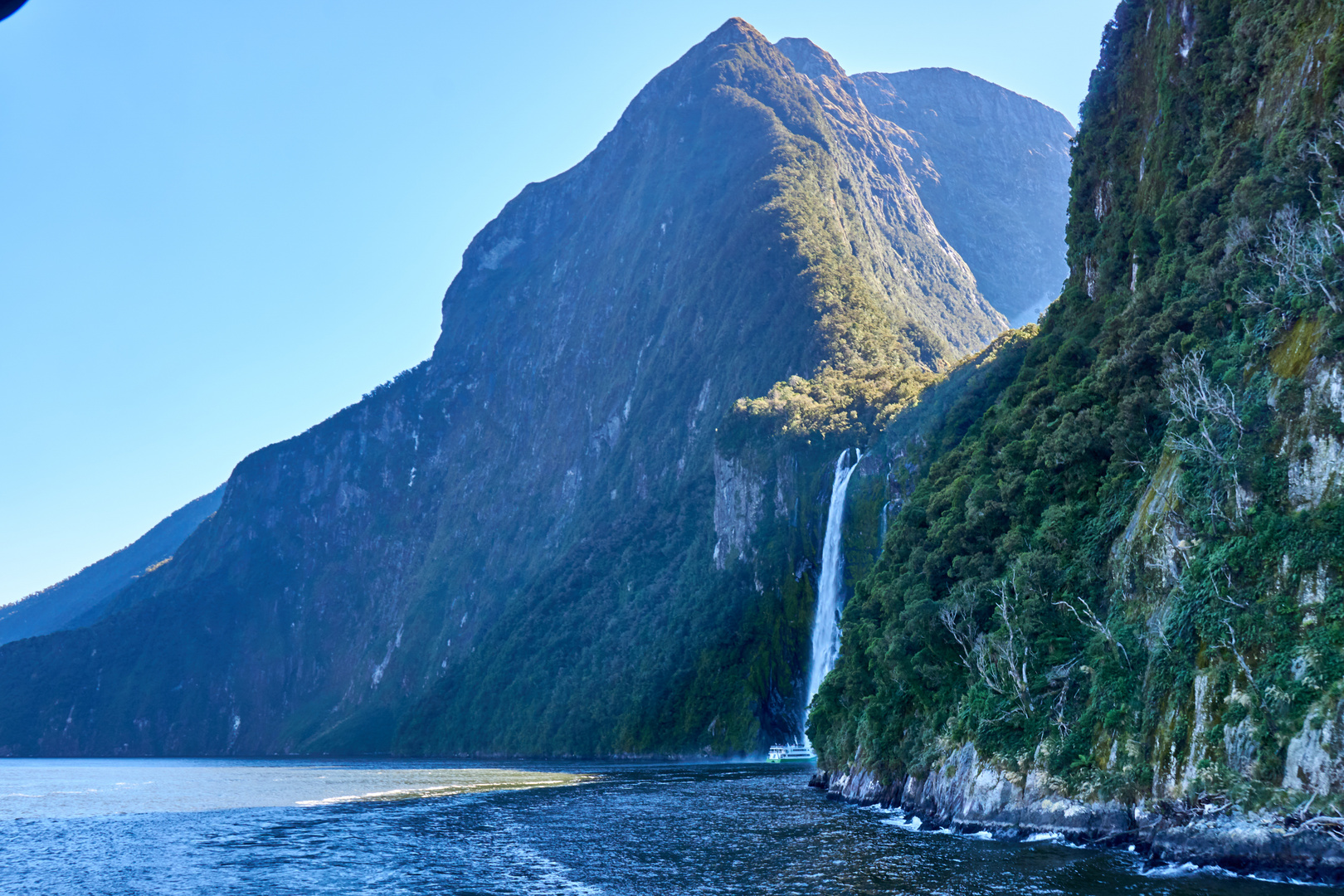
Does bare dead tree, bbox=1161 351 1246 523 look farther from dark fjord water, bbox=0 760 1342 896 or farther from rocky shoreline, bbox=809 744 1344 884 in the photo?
dark fjord water, bbox=0 760 1342 896

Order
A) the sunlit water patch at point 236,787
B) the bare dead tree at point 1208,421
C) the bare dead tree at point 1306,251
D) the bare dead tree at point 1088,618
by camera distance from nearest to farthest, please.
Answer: the bare dead tree at point 1306,251 → the bare dead tree at point 1208,421 → the bare dead tree at point 1088,618 → the sunlit water patch at point 236,787

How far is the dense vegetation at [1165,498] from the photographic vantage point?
3095 cm

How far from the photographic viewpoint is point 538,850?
4041cm

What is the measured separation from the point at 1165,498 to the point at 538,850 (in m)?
29.3

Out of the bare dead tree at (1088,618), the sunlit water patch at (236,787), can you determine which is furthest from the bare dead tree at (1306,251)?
the sunlit water patch at (236,787)

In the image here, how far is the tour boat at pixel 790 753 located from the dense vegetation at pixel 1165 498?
48.7 m

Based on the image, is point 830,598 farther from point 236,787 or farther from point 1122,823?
point 1122,823

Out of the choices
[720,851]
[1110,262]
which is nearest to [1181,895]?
[720,851]

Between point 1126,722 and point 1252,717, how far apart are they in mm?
5674

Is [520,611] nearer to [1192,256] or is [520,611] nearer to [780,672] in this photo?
[780,672]

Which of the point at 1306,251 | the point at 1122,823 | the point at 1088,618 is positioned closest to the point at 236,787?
the point at 1088,618

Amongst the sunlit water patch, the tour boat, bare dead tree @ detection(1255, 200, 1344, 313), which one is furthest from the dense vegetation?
the tour boat

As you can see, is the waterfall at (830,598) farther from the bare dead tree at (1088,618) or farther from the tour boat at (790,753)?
the bare dead tree at (1088,618)

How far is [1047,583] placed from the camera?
43.6 m
